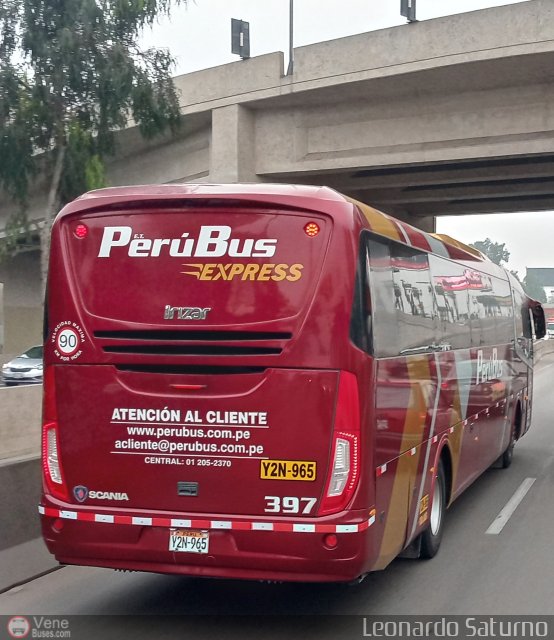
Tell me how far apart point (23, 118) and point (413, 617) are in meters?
13.4

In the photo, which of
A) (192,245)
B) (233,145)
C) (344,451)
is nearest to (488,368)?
(344,451)

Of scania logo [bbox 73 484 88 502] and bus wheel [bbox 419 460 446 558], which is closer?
scania logo [bbox 73 484 88 502]

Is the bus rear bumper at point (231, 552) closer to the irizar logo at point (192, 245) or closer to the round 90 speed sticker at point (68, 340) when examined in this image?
the round 90 speed sticker at point (68, 340)

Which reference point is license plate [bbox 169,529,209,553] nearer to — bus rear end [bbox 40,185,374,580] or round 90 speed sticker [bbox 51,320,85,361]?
bus rear end [bbox 40,185,374,580]

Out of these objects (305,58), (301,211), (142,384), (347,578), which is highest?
(305,58)

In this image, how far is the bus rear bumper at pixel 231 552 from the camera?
5.83 meters

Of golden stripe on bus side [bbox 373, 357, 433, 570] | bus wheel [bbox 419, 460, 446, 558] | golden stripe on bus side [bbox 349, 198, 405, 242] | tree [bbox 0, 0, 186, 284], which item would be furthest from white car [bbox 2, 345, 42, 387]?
golden stripe on bus side [bbox 349, 198, 405, 242]

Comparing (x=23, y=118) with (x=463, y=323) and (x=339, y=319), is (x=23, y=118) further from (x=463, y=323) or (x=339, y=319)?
(x=339, y=319)

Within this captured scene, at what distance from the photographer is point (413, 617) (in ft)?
21.2

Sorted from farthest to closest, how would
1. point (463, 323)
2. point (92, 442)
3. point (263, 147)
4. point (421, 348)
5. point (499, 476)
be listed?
1. point (263, 147)
2. point (499, 476)
3. point (463, 323)
4. point (421, 348)
5. point (92, 442)

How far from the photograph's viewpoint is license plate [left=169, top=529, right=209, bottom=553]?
5.98 meters

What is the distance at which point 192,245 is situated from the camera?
6219 mm

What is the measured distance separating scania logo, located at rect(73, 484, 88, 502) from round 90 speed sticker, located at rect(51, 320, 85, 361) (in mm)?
894

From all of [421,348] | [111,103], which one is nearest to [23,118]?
[111,103]
